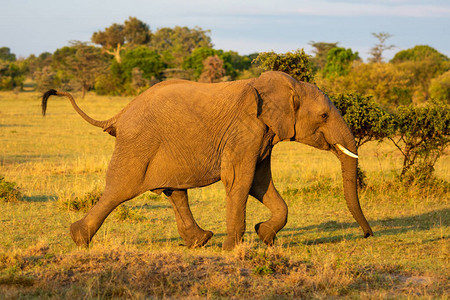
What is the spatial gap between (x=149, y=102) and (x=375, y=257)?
341 cm

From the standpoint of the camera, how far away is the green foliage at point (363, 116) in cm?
1246

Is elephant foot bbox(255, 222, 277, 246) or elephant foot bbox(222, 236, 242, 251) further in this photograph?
elephant foot bbox(255, 222, 277, 246)

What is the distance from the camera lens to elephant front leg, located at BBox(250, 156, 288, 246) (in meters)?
7.89

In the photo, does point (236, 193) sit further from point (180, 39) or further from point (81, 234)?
point (180, 39)

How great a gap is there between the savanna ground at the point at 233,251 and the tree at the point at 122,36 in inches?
2699

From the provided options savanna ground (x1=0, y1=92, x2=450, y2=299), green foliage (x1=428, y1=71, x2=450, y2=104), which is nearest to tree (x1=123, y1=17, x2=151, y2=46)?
green foliage (x1=428, y1=71, x2=450, y2=104)

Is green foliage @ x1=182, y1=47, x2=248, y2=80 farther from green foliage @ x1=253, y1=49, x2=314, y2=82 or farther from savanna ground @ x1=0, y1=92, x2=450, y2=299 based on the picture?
green foliage @ x1=253, y1=49, x2=314, y2=82

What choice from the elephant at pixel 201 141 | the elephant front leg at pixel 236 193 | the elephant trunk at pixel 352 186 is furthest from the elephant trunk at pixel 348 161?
the elephant front leg at pixel 236 193

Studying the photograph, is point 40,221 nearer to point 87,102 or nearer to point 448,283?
point 448,283

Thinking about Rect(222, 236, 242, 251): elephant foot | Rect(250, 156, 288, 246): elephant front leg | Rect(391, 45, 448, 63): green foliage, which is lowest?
Rect(222, 236, 242, 251): elephant foot

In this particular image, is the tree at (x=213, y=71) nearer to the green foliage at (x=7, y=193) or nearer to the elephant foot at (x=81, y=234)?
the green foliage at (x=7, y=193)

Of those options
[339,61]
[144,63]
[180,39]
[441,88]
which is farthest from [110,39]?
[441,88]

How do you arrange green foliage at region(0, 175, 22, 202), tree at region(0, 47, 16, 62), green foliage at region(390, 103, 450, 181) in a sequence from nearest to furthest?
green foliage at region(0, 175, 22, 202)
green foliage at region(390, 103, 450, 181)
tree at region(0, 47, 16, 62)

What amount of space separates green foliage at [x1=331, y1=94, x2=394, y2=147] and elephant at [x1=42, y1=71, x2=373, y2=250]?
Answer: 4.78 metres
